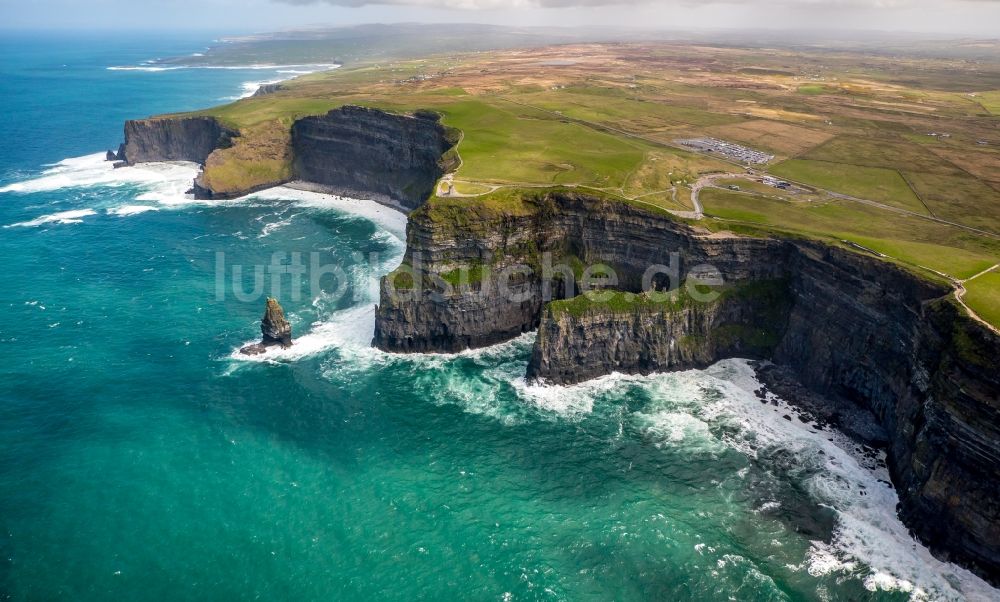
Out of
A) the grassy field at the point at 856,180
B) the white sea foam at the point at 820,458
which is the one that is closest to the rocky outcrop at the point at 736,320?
the white sea foam at the point at 820,458

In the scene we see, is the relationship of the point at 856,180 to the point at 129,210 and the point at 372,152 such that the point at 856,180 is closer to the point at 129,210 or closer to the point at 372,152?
the point at 372,152

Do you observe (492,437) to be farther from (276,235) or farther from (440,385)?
(276,235)

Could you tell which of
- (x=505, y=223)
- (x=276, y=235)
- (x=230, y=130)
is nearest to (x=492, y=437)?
(x=505, y=223)

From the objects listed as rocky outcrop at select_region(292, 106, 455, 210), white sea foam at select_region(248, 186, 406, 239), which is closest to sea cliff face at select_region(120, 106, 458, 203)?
rocky outcrop at select_region(292, 106, 455, 210)

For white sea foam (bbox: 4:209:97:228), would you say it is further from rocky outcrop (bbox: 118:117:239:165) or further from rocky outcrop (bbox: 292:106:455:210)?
rocky outcrop (bbox: 292:106:455:210)

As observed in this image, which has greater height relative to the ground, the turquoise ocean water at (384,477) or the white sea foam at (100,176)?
the white sea foam at (100,176)

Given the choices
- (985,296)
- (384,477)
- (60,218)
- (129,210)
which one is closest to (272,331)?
(384,477)

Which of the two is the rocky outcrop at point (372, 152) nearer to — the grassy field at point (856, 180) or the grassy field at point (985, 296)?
the grassy field at point (856, 180)
